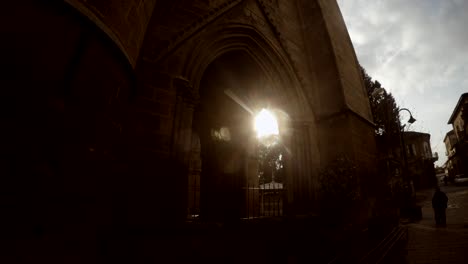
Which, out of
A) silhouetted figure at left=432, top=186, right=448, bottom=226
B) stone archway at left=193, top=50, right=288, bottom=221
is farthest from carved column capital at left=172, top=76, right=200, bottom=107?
silhouetted figure at left=432, top=186, right=448, bottom=226

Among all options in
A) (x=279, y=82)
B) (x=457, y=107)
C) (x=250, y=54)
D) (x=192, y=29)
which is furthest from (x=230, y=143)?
(x=457, y=107)

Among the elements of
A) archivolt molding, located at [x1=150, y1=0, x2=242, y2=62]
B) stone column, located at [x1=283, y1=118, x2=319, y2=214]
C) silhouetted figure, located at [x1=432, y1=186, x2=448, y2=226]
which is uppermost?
archivolt molding, located at [x1=150, y1=0, x2=242, y2=62]

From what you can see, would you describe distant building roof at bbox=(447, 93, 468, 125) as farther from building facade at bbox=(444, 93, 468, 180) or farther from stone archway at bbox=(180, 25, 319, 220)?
stone archway at bbox=(180, 25, 319, 220)

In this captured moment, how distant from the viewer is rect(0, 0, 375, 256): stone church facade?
131 cm

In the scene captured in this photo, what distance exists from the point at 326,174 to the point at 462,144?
31271 millimetres

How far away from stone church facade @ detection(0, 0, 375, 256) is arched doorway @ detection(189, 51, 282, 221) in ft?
0.12

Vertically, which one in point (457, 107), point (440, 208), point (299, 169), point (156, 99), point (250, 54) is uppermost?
point (457, 107)

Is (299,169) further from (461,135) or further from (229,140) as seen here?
(461,135)

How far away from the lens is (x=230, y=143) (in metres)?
5.98

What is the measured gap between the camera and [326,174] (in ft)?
13.7

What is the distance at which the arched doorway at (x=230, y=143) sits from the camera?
571 cm

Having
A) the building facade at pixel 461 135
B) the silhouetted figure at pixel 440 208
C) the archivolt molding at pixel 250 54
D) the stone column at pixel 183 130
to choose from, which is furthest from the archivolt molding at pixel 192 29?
the building facade at pixel 461 135

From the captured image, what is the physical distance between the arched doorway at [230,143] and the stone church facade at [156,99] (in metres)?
0.04

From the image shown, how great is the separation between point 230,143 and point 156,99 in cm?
339
